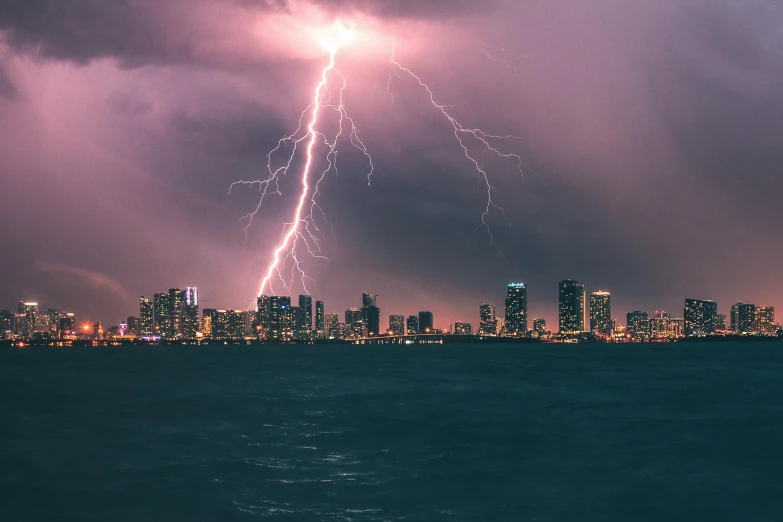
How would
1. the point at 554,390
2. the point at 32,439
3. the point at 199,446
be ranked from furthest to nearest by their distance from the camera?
the point at 554,390
the point at 32,439
the point at 199,446

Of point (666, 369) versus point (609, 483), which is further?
point (666, 369)

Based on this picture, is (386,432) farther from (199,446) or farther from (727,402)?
(727,402)

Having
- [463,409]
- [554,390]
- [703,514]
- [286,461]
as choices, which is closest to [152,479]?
[286,461]

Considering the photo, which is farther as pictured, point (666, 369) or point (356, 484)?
point (666, 369)

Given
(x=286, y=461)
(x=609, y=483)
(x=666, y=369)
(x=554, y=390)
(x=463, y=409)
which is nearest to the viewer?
(x=609, y=483)

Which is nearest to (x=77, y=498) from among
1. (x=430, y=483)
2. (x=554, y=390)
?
(x=430, y=483)

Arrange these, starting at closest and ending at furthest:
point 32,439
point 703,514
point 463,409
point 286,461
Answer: point 703,514 < point 286,461 < point 32,439 < point 463,409

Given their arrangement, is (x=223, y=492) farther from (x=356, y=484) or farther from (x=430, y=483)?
(x=430, y=483)
